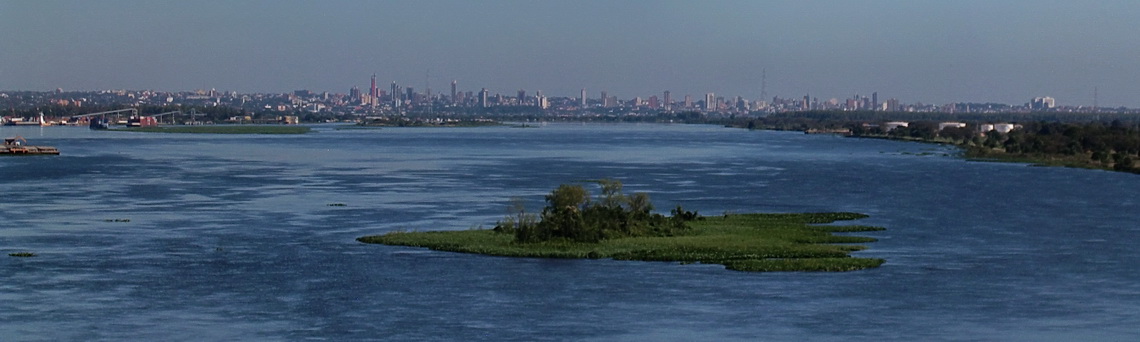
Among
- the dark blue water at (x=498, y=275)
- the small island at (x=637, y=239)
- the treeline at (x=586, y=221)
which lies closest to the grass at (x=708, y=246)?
the small island at (x=637, y=239)

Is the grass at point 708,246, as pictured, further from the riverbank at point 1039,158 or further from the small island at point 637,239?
the riverbank at point 1039,158

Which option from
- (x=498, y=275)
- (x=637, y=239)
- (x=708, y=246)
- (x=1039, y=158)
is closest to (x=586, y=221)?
(x=637, y=239)

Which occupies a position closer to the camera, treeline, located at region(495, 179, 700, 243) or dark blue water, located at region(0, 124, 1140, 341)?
dark blue water, located at region(0, 124, 1140, 341)

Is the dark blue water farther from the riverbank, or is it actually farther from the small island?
the riverbank

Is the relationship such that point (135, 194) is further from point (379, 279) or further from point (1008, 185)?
point (1008, 185)

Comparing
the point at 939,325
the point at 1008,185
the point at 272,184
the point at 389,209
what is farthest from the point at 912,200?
the point at 939,325

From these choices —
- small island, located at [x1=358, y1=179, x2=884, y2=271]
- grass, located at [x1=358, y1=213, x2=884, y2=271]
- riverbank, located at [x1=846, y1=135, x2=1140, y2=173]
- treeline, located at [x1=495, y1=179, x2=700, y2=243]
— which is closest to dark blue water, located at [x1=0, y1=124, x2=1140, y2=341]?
grass, located at [x1=358, y1=213, x2=884, y2=271]

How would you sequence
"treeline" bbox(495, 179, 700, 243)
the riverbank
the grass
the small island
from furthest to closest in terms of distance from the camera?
the riverbank < "treeline" bbox(495, 179, 700, 243) < the small island < the grass

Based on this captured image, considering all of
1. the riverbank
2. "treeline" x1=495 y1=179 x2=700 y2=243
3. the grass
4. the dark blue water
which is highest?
"treeline" x1=495 y1=179 x2=700 y2=243
